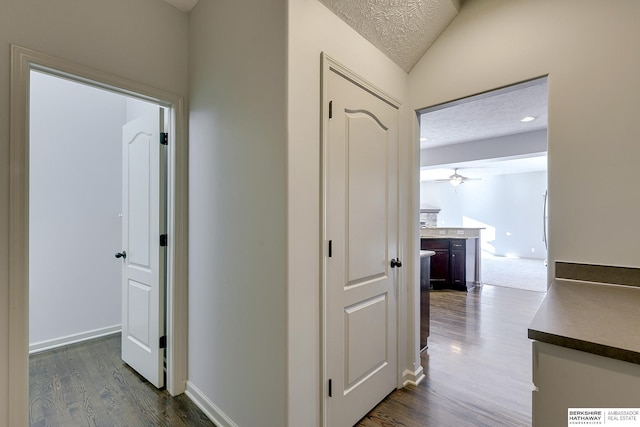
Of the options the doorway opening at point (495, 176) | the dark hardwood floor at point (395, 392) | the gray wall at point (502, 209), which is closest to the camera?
the dark hardwood floor at point (395, 392)

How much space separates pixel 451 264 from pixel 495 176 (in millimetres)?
5924

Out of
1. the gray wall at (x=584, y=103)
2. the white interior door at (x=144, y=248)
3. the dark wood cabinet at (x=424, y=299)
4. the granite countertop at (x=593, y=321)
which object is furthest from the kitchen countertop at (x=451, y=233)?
the white interior door at (x=144, y=248)

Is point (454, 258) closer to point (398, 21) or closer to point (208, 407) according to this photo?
point (398, 21)

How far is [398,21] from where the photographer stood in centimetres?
189

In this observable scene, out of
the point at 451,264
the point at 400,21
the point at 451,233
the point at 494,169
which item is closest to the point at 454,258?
the point at 451,264

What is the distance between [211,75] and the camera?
1935 millimetres

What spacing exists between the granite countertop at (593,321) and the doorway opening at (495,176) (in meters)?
0.64

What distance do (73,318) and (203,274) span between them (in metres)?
2.13

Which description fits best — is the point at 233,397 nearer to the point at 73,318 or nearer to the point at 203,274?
the point at 203,274

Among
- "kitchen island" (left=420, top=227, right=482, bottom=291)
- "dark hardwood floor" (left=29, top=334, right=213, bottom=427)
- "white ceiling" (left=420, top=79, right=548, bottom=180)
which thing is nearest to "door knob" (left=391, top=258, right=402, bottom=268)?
"white ceiling" (left=420, top=79, right=548, bottom=180)

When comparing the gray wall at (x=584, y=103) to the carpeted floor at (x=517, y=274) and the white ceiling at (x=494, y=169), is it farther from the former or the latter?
the carpeted floor at (x=517, y=274)

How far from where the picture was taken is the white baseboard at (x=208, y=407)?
1.76 metres

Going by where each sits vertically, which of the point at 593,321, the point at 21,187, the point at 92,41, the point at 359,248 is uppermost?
the point at 92,41

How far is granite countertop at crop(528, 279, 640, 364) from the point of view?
2.63ft
